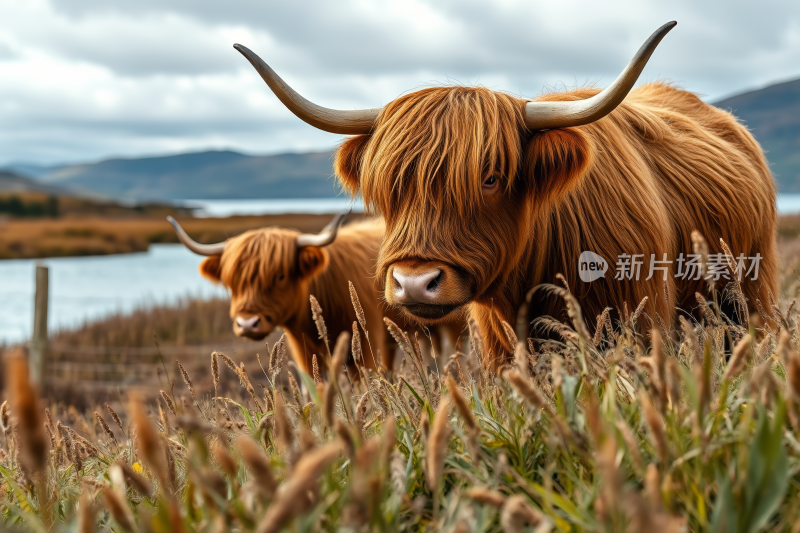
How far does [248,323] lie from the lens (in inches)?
235

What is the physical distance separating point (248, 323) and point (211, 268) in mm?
1099

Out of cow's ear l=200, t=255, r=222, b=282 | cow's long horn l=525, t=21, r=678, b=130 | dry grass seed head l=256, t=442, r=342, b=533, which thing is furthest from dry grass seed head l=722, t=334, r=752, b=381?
cow's ear l=200, t=255, r=222, b=282

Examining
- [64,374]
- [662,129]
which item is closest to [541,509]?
[662,129]

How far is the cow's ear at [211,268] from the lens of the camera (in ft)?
22.0

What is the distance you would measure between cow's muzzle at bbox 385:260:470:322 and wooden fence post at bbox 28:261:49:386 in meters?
7.88

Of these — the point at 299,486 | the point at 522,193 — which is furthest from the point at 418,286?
the point at 299,486

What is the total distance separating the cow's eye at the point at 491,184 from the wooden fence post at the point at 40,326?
7983 millimetres

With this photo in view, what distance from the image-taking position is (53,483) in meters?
2.05

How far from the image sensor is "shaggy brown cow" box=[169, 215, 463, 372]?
6.14 m

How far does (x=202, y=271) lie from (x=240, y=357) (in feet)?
18.5

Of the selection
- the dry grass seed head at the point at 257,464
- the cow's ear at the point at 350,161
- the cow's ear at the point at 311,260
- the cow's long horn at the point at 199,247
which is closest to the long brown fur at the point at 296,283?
the cow's ear at the point at 311,260

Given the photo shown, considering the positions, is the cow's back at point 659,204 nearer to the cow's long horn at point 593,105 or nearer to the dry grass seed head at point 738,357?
the cow's long horn at point 593,105

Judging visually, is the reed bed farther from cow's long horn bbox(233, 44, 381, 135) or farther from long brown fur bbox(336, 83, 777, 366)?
cow's long horn bbox(233, 44, 381, 135)

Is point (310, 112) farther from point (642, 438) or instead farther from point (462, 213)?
→ point (642, 438)
